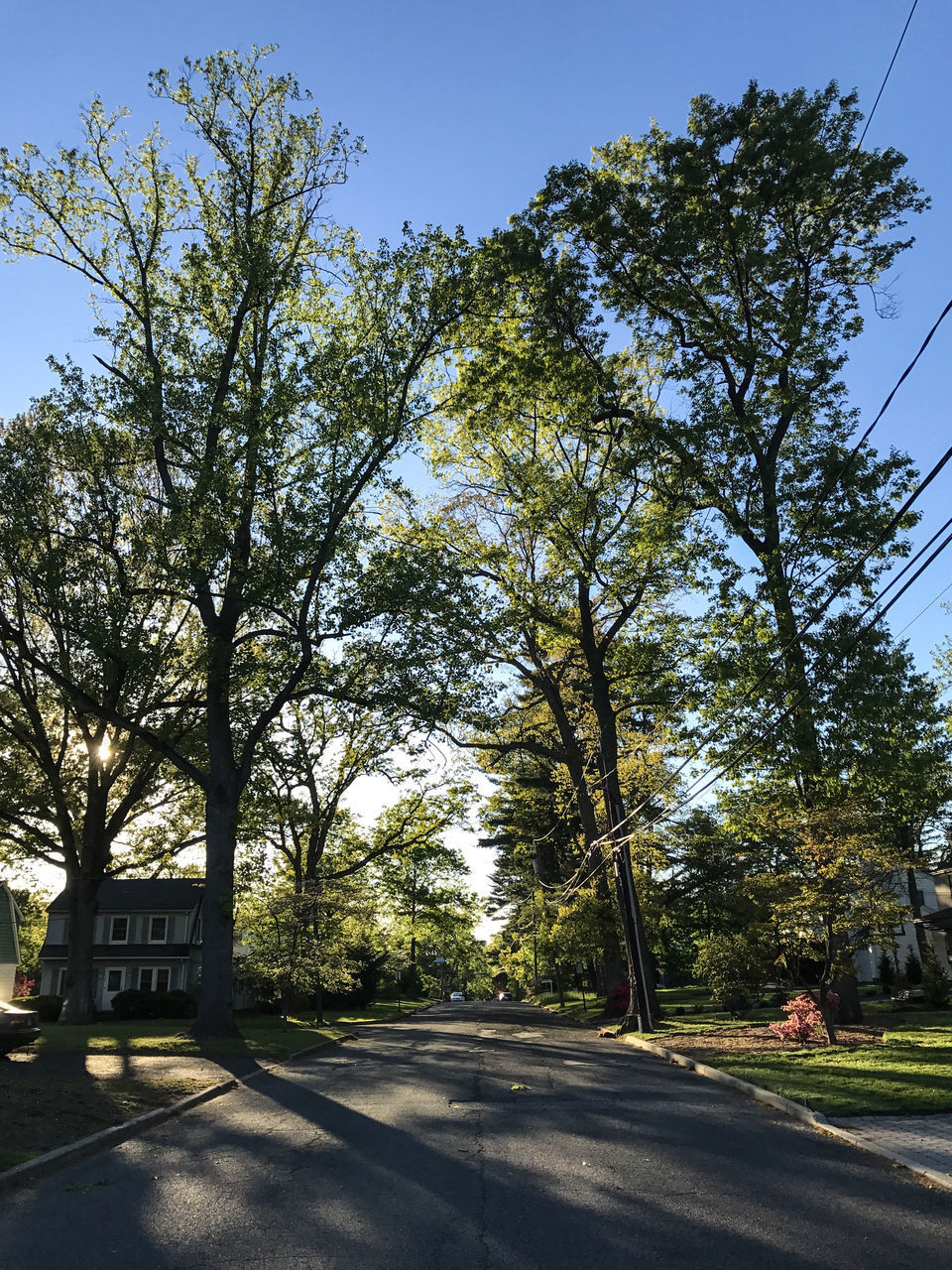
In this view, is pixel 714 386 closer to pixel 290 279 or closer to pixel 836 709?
pixel 836 709

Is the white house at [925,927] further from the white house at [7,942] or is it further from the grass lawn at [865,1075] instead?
the white house at [7,942]

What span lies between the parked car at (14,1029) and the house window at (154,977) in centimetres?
3174

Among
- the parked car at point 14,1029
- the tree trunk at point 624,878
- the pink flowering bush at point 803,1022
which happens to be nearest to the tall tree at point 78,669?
the parked car at point 14,1029

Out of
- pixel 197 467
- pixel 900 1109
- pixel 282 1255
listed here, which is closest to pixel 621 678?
pixel 197 467

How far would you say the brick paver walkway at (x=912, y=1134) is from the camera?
7.46 m

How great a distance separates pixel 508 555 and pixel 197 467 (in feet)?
39.9

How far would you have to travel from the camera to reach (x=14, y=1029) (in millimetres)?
15195

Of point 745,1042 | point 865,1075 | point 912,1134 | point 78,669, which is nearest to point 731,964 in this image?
point 745,1042

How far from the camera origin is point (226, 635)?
2222 cm

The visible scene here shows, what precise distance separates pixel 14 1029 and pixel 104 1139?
760cm

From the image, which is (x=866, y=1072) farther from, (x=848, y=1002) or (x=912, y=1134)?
(x=848, y=1002)

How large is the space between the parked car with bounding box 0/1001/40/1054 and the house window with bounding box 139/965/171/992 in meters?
31.7

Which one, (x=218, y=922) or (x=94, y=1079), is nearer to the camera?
(x=94, y=1079)

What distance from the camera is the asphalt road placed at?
5.47 meters
